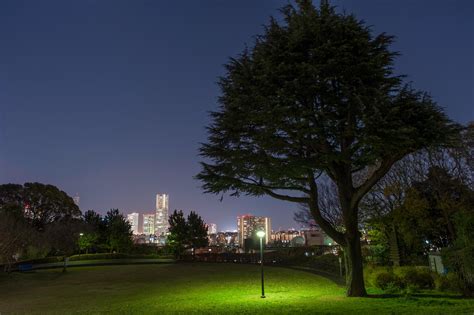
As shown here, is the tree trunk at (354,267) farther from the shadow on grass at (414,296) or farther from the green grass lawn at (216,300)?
the green grass lawn at (216,300)

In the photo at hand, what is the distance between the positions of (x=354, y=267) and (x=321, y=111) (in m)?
6.54

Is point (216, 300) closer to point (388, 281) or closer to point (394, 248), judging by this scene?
point (388, 281)

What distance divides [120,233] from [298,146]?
163 ft

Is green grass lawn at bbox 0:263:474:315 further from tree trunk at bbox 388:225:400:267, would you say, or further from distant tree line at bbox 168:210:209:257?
distant tree line at bbox 168:210:209:257

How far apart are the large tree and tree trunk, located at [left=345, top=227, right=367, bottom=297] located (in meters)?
0.04

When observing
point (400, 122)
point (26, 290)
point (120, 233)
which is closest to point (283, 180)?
point (400, 122)

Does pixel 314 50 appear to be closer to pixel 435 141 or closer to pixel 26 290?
pixel 435 141

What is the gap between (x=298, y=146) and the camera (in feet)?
49.0

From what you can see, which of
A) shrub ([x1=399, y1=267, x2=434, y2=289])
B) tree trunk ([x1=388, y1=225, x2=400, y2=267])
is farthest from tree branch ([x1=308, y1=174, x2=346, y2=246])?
tree trunk ([x1=388, y1=225, x2=400, y2=267])

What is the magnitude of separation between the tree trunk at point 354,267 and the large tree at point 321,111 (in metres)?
0.04

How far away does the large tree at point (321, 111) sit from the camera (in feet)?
43.7

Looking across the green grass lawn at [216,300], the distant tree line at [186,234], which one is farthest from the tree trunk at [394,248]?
the distant tree line at [186,234]

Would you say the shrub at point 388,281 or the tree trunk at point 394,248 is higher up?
the tree trunk at point 394,248

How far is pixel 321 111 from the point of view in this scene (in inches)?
541
